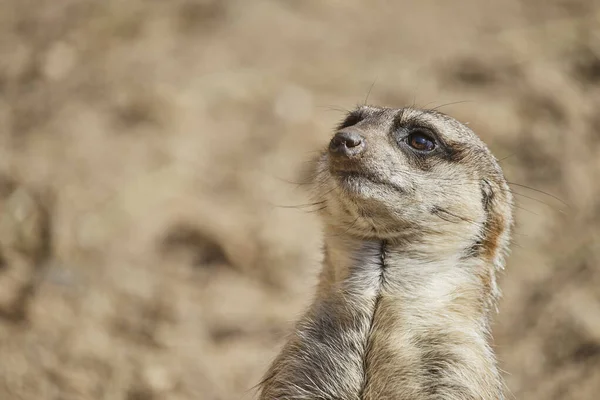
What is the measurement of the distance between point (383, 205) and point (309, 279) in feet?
10.2

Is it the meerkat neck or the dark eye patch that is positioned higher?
the dark eye patch

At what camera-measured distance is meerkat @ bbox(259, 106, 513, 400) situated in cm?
283

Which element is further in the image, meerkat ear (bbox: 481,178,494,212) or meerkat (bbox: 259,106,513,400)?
meerkat ear (bbox: 481,178,494,212)

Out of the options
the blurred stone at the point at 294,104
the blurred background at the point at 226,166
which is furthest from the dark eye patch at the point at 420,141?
the blurred stone at the point at 294,104

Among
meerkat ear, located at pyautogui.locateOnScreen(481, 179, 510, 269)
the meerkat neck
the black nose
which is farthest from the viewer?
meerkat ear, located at pyautogui.locateOnScreen(481, 179, 510, 269)

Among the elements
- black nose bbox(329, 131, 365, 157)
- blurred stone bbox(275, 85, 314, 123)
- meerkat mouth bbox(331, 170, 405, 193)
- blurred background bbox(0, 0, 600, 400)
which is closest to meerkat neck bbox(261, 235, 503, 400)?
meerkat mouth bbox(331, 170, 405, 193)

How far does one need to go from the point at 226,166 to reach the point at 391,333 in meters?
3.97

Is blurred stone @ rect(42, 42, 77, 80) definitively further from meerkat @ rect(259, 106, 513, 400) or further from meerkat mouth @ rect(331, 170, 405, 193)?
meerkat mouth @ rect(331, 170, 405, 193)

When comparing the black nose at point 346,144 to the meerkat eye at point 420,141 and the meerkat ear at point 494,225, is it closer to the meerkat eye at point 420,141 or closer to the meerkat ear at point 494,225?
the meerkat eye at point 420,141

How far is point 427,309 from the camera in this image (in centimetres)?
294

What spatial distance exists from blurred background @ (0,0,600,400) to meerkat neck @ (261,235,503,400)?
82.4 inches

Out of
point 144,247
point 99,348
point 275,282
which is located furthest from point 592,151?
point 99,348

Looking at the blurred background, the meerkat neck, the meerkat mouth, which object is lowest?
the blurred background

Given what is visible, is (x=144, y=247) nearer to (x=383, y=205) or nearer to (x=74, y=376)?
(x=74, y=376)
